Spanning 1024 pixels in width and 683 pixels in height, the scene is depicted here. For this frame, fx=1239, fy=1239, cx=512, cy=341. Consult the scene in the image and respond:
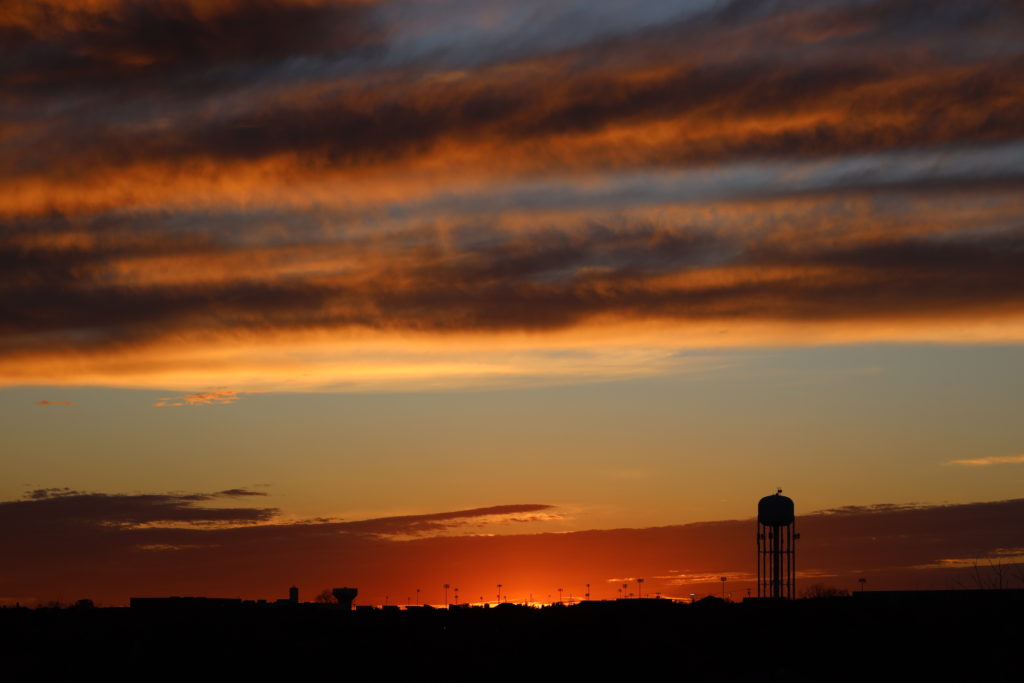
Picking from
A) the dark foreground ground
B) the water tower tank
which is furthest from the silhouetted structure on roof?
the water tower tank

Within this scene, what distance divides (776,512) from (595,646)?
48675mm

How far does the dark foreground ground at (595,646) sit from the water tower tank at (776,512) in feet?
58.5

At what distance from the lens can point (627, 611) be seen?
14775cm

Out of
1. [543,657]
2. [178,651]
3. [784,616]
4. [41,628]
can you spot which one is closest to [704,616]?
[784,616]

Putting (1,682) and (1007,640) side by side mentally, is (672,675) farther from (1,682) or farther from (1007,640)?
(1,682)

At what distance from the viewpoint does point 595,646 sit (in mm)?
107812

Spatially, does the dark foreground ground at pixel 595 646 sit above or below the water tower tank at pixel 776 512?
below

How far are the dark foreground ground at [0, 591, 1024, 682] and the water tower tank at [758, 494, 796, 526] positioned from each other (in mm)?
17826

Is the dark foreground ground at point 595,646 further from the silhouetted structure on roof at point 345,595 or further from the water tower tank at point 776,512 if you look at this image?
the silhouetted structure on roof at point 345,595

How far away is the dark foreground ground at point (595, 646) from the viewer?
92000 mm

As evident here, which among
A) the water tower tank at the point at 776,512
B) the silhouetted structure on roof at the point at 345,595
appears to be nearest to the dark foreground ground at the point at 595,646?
the water tower tank at the point at 776,512

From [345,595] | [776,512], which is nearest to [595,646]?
[776,512]

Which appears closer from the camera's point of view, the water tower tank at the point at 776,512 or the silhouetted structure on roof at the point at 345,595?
the water tower tank at the point at 776,512

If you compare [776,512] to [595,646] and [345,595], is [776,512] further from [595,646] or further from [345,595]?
[345,595]
